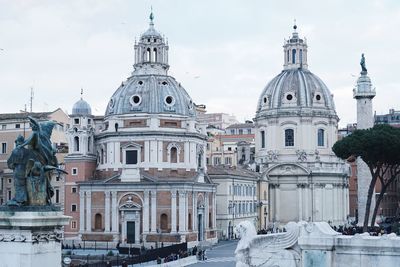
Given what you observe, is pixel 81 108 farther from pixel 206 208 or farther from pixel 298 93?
pixel 298 93

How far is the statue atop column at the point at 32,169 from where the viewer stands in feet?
48.0

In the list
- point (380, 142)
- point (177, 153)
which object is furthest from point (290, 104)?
point (380, 142)

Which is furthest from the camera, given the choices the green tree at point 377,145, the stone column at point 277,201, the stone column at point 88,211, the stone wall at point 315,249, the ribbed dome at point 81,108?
the stone column at point 277,201

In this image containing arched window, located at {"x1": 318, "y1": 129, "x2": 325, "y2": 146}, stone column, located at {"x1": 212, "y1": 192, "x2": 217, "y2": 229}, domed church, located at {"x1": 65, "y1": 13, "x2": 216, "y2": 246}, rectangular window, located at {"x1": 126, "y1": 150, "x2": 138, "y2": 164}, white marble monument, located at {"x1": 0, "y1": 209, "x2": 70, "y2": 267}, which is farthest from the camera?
arched window, located at {"x1": 318, "y1": 129, "x2": 325, "y2": 146}

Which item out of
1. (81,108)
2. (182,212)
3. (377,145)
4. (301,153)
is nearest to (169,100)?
(81,108)

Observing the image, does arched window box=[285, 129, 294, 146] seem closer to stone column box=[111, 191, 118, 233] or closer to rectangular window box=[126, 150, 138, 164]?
rectangular window box=[126, 150, 138, 164]

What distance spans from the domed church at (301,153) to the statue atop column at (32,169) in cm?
7267

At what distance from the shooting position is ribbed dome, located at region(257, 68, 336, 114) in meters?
87.4

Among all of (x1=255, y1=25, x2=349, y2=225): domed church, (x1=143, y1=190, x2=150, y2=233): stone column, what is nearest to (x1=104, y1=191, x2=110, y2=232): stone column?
(x1=143, y1=190, x2=150, y2=233): stone column

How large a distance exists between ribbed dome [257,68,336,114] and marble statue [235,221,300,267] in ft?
234

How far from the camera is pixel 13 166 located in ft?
48.7

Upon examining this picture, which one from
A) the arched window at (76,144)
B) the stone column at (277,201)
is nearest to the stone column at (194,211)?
the arched window at (76,144)

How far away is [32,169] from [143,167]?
49.8 meters

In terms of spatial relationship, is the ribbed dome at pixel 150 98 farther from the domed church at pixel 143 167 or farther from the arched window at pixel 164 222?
the arched window at pixel 164 222
